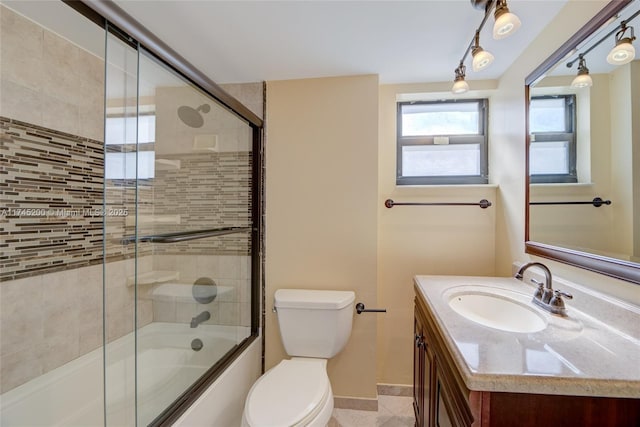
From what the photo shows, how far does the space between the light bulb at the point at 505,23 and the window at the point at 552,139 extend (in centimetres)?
42

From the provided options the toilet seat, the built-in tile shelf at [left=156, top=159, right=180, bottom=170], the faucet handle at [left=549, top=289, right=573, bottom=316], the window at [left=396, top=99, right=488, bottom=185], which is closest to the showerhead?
the built-in tile shelf at [left=156, top=159, right=180, bottom=170]

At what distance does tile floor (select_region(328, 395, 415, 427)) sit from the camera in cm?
168

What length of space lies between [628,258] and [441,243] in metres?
1.02

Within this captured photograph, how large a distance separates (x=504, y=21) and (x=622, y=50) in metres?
0.39

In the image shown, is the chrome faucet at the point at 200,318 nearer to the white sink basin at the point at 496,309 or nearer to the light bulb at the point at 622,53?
the white sink basin at the point at 496,309

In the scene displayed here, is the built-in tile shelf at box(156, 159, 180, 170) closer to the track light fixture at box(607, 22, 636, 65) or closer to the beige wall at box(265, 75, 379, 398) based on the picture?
the beige wall at box(265, 75, 379, 398)

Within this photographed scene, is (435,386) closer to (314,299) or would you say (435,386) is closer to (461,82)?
(314,299)

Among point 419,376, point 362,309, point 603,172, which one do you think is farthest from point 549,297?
point 362,309

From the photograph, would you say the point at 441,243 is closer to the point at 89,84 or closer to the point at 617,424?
the point at 617,424

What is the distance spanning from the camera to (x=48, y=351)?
1312mm

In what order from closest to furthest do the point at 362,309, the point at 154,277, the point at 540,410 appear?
the point at 540,410 < the point at 154,277 < the point at 362,309

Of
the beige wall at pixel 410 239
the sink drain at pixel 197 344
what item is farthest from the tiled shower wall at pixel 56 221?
the beige wall at pixel 410 239

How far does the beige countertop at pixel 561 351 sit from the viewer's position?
666 millimetres

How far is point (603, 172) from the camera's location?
1.00 metres
